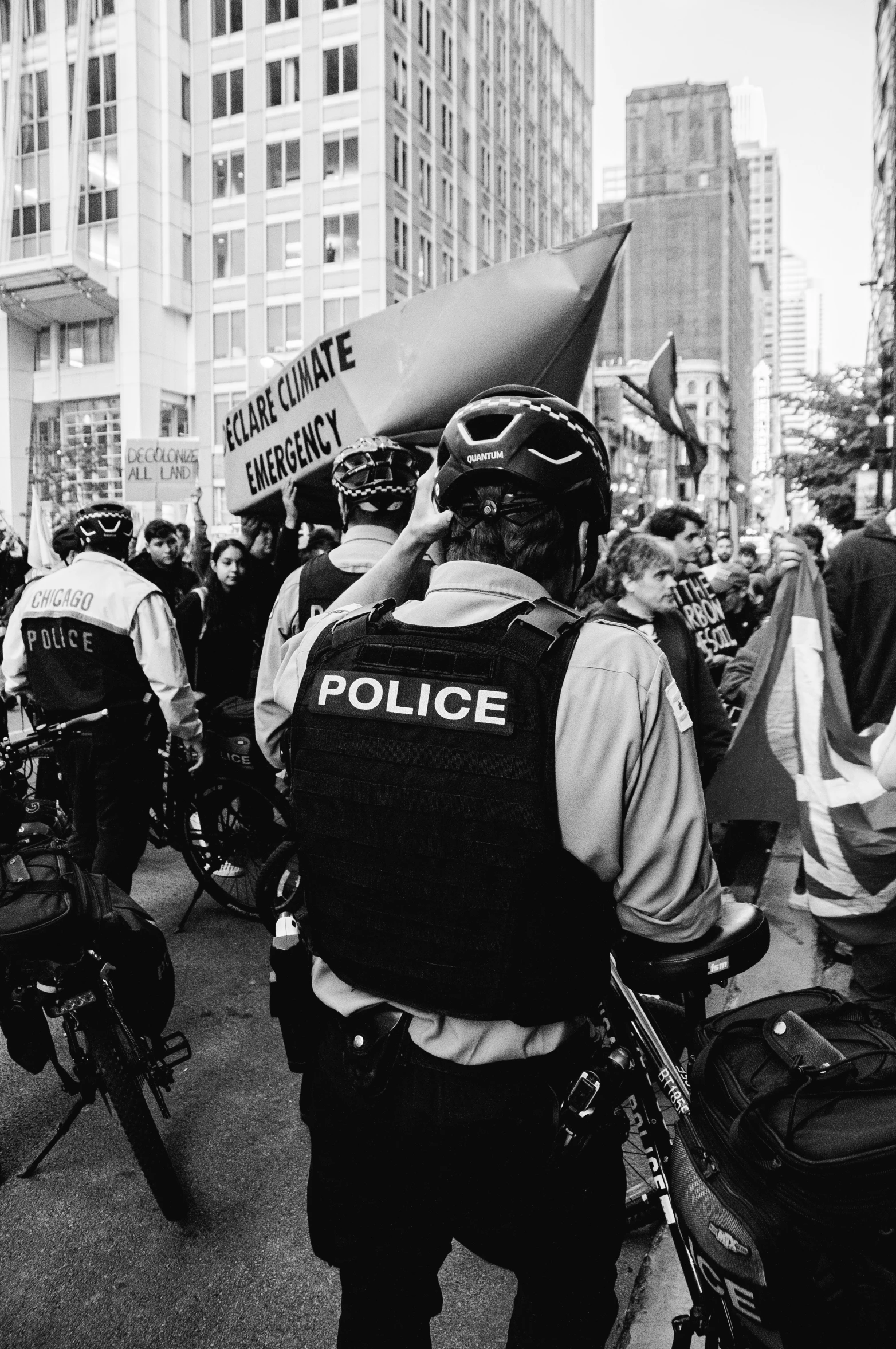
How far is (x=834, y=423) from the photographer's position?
26969mm

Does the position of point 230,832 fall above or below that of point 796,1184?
below

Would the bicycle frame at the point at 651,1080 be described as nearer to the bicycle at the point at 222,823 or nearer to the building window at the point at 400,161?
the bicycle at the point at 222,823

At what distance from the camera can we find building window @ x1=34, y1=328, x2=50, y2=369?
48406 millimetres

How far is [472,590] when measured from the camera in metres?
1.82

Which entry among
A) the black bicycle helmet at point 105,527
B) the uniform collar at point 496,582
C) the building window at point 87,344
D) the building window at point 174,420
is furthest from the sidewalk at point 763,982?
the building window at point 87,344

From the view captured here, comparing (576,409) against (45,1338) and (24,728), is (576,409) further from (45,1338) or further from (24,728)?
(24,728)

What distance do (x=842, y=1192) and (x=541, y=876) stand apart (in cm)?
63

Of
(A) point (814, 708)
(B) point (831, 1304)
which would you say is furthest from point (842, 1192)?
(A) point (814, 708)

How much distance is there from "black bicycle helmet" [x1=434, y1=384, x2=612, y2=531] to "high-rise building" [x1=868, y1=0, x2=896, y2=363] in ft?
146

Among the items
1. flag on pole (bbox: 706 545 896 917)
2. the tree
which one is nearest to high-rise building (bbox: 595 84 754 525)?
the tree

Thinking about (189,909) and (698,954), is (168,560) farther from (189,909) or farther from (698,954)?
(698,954)

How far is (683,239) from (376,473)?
153 metres

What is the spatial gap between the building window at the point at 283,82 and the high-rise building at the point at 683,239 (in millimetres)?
90455

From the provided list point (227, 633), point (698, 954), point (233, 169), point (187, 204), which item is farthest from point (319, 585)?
point (187, 204)
